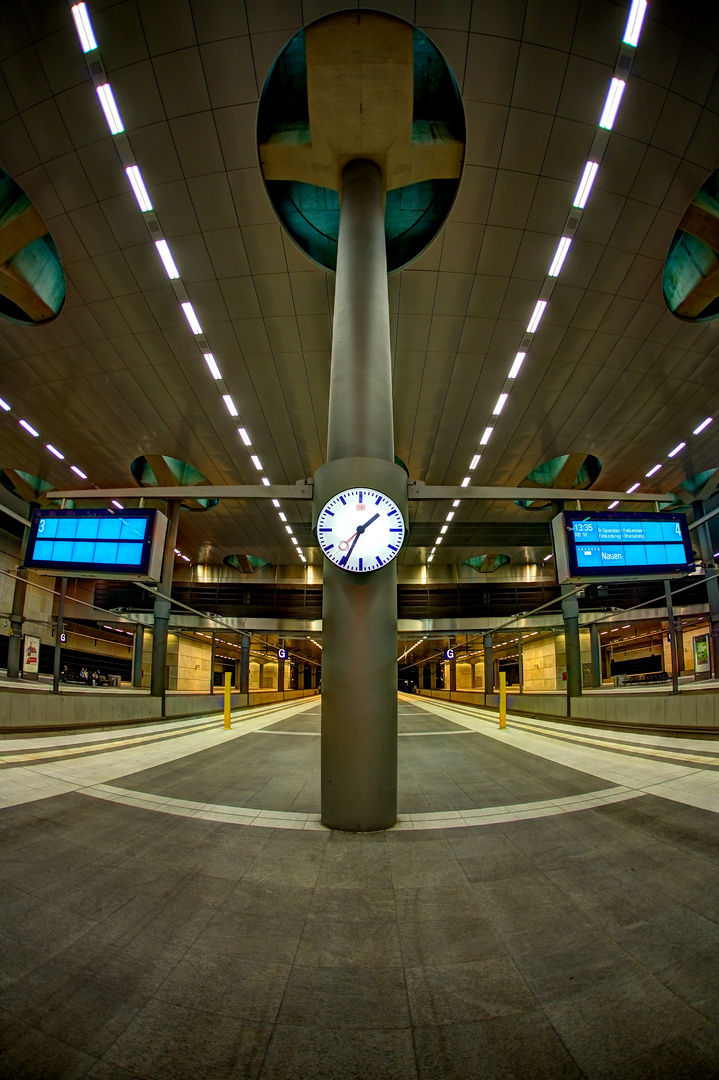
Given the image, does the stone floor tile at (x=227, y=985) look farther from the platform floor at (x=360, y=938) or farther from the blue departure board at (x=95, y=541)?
the blue departure board at (x=95, y=541)

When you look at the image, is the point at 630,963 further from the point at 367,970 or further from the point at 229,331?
the point at 229,331

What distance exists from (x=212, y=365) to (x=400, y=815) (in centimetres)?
1626

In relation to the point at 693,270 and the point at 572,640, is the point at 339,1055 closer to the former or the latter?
the point at 693,270

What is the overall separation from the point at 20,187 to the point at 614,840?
19154 mm

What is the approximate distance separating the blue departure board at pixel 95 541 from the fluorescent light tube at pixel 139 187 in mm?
8410

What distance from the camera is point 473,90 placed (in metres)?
9.47

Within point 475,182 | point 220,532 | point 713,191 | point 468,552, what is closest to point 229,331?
point 475,182

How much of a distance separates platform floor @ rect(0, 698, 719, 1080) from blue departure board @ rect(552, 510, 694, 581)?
5.46 metres

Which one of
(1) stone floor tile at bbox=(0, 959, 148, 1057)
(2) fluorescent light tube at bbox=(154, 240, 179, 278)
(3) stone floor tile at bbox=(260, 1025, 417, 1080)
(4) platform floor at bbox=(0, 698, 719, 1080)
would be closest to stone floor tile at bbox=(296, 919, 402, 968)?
(4) platform floor at bbox=(0, 698, 719, 1080)

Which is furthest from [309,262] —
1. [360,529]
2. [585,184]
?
[360,529]

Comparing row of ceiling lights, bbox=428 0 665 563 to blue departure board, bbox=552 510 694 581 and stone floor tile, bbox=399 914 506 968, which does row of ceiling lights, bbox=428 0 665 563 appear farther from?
stone floor tile, bbox=399 914 506 968

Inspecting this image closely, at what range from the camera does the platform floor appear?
5.72 feet

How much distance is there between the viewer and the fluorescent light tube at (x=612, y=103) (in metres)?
9.52

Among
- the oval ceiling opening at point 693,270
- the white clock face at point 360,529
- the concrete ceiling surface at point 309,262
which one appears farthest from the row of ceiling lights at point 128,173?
the oval ceiling opening at point 693,270
